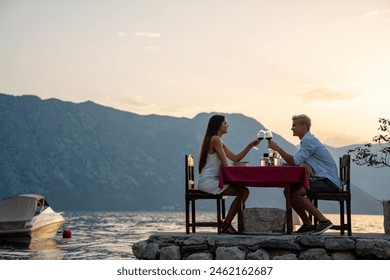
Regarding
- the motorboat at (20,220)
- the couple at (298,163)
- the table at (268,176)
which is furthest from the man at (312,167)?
the motorboat at (20,220)

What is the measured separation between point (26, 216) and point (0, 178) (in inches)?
4956

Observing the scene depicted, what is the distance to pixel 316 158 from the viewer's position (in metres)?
6.82

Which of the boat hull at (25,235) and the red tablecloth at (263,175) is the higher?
the red tablecloth at (263,175)

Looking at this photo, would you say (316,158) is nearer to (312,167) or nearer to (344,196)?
(312,167)

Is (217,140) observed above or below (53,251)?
above

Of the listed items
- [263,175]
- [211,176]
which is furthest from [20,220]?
[263,175]

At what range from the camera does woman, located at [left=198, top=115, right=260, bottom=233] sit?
6.75 m

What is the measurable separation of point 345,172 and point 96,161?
169m

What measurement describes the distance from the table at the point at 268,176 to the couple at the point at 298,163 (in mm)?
89

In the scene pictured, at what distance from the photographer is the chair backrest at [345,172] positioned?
6.73 m

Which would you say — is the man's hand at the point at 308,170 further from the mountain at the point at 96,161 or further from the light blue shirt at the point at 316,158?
the mountain at the point at 96,161
